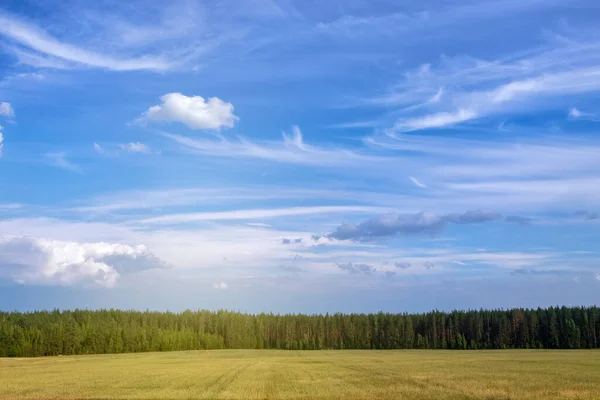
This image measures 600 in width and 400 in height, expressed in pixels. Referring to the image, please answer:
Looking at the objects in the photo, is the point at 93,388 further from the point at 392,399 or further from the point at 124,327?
the point at 124,327

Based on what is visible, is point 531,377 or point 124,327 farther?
point 124,327

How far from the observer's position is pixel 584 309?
594 ft

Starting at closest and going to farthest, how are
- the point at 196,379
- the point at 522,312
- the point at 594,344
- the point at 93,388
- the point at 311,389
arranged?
the point at 311,389
the point at 93,388
the point at 196,379
the point at 594,344
the point at 522,312

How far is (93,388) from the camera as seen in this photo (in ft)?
159

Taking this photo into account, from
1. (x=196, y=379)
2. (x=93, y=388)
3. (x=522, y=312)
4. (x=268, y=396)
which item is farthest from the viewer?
(x=522, y=312)

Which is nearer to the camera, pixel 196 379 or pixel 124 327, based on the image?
pixel 196 379

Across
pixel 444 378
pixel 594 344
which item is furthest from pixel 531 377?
pixel 594 344

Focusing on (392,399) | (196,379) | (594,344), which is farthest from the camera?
(594,344)

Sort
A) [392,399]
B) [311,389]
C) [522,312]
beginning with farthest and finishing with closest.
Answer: [522,312] < [311,389] < [392,399]

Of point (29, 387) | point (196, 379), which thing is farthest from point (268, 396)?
point (29, 387)

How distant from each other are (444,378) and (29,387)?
34596 millimetres

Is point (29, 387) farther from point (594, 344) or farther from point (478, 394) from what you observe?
point (594, 344)

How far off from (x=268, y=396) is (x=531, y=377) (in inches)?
991

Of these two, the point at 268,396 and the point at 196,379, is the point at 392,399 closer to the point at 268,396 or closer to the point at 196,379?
the point at 268,396
